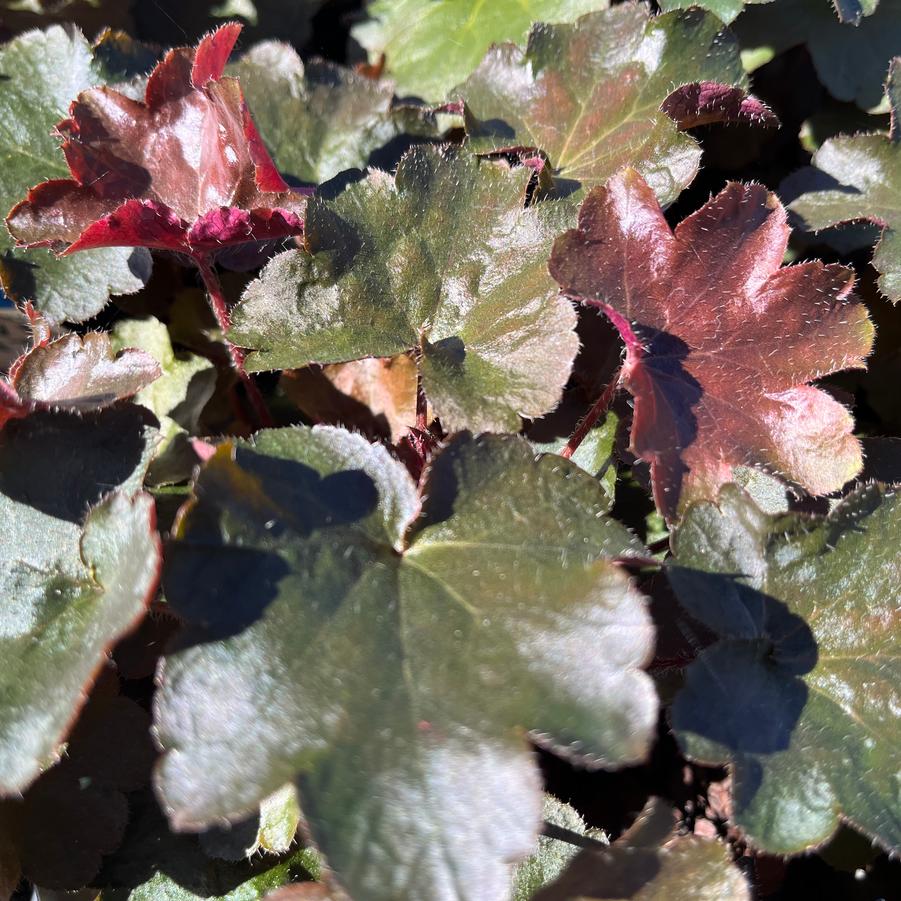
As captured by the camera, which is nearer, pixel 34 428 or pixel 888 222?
pixel 34 428

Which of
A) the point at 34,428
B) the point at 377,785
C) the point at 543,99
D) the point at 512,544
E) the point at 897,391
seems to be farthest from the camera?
the point at 897,391

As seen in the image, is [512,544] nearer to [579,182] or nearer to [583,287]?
[583,287]

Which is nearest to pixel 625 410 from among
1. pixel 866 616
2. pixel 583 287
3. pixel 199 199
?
pixel 583 287

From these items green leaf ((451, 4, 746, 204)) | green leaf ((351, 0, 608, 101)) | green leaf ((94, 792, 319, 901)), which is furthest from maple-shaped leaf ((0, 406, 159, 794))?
green leaf ((351, 0, 608, 101))

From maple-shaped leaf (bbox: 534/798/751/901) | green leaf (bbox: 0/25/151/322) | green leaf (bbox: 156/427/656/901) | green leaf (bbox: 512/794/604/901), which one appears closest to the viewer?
green leaf (bbox: 156/427/656/901)

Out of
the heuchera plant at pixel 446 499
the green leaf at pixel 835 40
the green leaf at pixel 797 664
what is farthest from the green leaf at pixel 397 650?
the green leaf at pixel 835 40

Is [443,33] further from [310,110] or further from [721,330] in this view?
[721,330]

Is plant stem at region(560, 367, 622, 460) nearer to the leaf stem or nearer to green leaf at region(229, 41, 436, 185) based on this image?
the leaf stem
